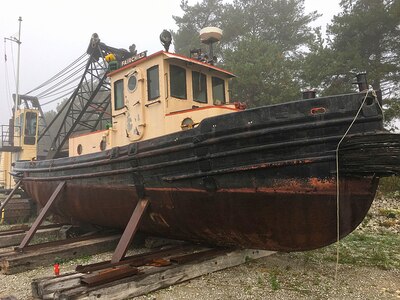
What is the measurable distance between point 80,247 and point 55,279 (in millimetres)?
1978

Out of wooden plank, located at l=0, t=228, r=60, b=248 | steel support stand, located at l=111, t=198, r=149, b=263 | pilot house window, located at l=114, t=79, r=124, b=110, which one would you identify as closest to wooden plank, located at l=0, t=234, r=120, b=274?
steel support stand, located at l=111, t=198, r=149, b=263

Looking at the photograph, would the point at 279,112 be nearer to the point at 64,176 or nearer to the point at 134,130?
the point at 134,130

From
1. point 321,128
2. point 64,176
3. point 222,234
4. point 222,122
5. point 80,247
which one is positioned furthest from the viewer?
Answer: point 64,176

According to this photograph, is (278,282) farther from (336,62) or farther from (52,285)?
(336,62)

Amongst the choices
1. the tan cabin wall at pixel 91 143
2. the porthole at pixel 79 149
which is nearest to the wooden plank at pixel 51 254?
the tan cabin wall at pixel 91 143

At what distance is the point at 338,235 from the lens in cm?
398

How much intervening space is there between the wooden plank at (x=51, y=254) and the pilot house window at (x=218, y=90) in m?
3.25

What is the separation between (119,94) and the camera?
6773 millimetres

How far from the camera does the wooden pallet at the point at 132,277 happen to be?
3.80 metres

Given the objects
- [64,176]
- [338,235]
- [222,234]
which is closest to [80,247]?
[64,176]

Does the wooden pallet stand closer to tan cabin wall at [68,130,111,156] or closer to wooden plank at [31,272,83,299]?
wooden plank at [31,272,83,299]

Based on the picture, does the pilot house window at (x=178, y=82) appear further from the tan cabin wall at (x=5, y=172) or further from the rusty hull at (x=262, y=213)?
the tan cabin wall at (x=5, y=172)

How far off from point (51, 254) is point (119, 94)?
303 centimetres

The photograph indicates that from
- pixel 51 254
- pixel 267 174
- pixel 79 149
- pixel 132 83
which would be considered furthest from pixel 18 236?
pixel 267 174
